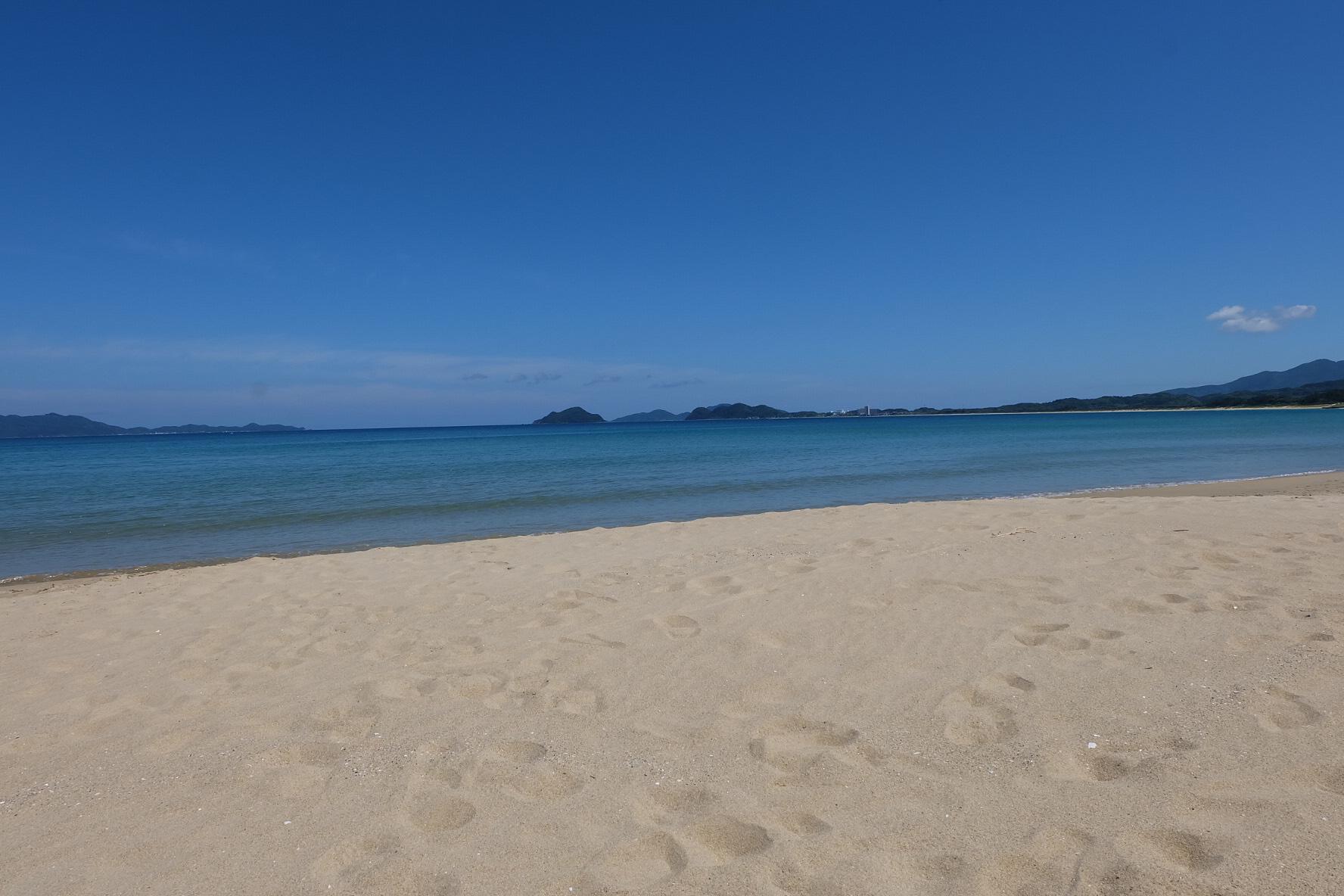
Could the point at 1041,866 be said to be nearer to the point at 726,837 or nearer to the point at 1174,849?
the point at 1174,849

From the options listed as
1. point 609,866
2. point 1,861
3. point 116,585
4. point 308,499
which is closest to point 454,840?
point 609,866

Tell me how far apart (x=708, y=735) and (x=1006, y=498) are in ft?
41.7

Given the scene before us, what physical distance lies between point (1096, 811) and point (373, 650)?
4.20 metres

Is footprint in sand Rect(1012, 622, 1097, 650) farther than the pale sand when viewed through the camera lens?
Yes

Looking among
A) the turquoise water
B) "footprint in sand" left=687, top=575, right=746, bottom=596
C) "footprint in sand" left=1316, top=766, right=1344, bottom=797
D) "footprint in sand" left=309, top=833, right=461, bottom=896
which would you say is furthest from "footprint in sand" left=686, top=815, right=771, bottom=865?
the turquoise water

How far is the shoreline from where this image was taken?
29.7ft

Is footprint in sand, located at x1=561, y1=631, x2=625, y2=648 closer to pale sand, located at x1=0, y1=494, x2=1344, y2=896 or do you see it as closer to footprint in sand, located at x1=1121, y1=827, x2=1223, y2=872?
pale sand, located at x1=0, y1=494, x2=1344, y2=896

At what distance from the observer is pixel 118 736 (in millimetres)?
3572

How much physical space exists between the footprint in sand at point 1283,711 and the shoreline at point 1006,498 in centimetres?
780

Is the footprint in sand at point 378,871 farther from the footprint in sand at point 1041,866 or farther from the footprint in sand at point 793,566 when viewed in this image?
the footprint in sand at point 793,566

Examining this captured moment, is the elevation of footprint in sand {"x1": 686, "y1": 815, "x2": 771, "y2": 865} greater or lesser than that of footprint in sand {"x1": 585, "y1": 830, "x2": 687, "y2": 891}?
greater

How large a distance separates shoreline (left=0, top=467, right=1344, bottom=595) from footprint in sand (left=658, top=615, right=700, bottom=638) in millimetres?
5293

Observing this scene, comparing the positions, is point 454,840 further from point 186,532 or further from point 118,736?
point 186,532

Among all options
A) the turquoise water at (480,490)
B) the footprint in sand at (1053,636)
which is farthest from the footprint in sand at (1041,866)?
the turquoise water at (480,490)
